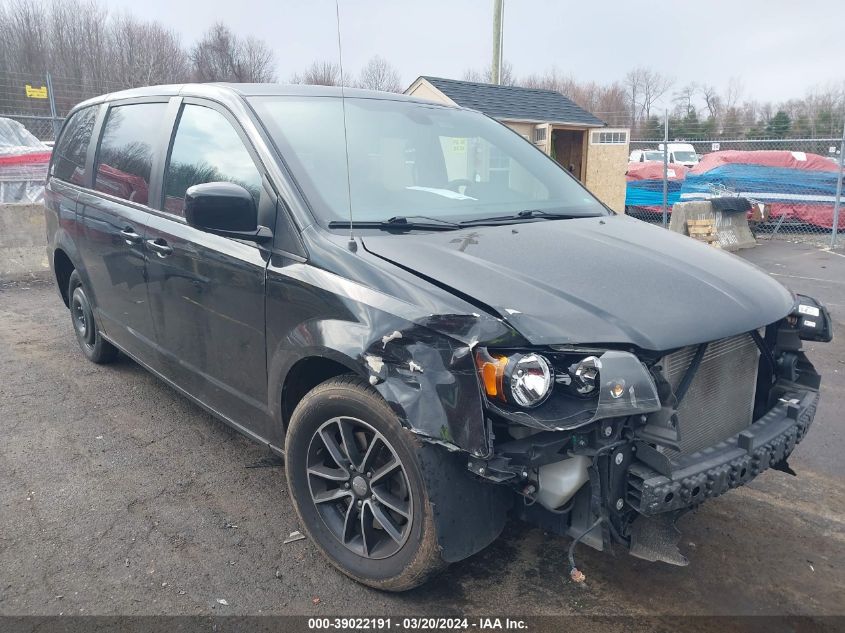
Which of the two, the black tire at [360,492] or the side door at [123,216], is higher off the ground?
the side door at [123,216]

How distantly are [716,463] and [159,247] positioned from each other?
282 cm

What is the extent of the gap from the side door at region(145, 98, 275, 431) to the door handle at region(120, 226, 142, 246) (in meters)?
0.14

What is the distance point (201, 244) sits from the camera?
3.22 meters

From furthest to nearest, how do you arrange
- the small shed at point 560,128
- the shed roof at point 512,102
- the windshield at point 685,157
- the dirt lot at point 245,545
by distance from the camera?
the windshield at point 685,157 < the small shed at point 560,128 < the shed roof at point 512,102 < the dirt lot at point 245,545

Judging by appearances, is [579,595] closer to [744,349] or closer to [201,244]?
[744,349]

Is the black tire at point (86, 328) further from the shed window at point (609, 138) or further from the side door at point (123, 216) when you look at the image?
the shed window at point (609, 138)

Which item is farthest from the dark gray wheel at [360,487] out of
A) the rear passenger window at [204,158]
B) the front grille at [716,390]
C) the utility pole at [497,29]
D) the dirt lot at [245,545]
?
the utility pole at [497,29]

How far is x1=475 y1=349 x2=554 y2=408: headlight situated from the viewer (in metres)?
2.10

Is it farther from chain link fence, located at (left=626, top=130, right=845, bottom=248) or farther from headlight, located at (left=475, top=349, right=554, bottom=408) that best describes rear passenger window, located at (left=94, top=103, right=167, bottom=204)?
chain link fence, located at (left=626, top=130, right=845, bottom=248)

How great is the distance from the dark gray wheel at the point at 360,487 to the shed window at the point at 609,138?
12.6 m

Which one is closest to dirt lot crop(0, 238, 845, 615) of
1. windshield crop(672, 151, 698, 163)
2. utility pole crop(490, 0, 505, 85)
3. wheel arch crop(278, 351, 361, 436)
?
wheel arch crop(278, 351, 361, 436)

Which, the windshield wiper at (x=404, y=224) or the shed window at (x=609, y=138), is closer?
the windshield wiper at (x=404, y=224)

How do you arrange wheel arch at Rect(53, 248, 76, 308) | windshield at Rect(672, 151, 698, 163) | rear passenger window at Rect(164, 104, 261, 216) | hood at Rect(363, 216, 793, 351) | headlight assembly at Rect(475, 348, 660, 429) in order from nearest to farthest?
headlight assembly at Rect(475, 348, 660, 429) → hood at Rect(363, 216, 793, 351) → rear passenger window at Rect(164, 104, 261, 216) → wheel arch at Rect(53, 248, 76, 308) → windshield at Rect(672, 151, 698, 163)

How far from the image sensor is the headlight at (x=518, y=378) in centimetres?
210
